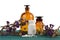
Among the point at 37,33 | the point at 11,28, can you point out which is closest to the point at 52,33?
the point at 37,33

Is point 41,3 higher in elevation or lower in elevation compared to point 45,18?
higher

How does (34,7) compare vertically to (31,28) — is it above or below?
above

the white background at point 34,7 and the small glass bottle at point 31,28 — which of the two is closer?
the small glass bottle at point 31,28

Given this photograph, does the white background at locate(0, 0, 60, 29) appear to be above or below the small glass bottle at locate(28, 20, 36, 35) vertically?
above

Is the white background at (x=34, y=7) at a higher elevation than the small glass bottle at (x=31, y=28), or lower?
higher

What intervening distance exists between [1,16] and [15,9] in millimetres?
146

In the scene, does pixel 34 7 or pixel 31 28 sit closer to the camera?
pixel 31 28

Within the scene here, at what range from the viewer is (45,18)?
232 centimetres

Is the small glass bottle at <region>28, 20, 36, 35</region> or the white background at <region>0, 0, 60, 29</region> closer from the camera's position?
the small glass bottle at <region>28, 20, 36, 35</region>

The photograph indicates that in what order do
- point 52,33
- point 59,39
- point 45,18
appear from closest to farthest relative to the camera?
point 59,39 → point 52,33 → point 45,18

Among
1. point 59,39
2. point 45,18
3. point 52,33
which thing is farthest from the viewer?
point 45,18

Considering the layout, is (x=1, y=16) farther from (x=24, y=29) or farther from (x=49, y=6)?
(x=24, y=29)

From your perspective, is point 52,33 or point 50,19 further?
point 50,19

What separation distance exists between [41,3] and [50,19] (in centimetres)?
17
